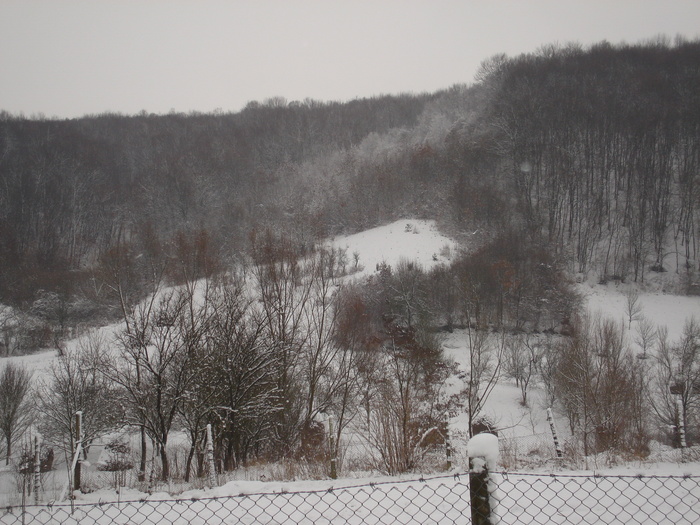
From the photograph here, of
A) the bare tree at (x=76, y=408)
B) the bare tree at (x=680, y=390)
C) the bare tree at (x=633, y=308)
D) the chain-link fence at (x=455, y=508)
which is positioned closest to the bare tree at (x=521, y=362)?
the bare tree at (x=680, y=390)

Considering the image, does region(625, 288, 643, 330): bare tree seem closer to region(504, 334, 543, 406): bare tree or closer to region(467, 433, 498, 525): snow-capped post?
region(504, 334, 543, 406): bare tree

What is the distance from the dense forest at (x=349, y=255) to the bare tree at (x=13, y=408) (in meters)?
0.29

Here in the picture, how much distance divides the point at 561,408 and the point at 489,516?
2300 centimetres

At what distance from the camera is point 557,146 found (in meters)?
48.2

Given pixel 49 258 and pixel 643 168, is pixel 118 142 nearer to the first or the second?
pixel 49 258

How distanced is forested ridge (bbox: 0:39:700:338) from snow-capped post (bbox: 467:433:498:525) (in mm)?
30593

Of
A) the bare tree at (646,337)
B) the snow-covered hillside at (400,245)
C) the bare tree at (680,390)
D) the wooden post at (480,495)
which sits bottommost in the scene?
the bare tree at (680,390)

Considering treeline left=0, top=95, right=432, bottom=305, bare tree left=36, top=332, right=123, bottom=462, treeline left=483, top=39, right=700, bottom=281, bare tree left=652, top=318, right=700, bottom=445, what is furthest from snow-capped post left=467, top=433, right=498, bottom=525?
Result: treeline left=0, top=95, right=432, bottom=305

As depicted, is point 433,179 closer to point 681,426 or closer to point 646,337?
point 646,337

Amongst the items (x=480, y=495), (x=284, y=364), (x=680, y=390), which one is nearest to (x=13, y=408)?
(x=284, y=364)

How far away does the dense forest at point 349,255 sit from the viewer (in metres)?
11.1

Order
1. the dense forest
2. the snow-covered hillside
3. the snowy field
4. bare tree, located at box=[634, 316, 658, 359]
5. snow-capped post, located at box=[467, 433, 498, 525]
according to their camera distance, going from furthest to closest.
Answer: the snow-covered hillside, bare tree, located at box=[634, 316, 658, 359], the dense forest, the snowy field, snow-capped post, located at box=[467, 433, 498, 525]

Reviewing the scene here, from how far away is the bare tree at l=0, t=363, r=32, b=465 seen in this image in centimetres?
1730

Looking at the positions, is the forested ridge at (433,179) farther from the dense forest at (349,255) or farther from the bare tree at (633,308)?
the bare tree at (633,308)
